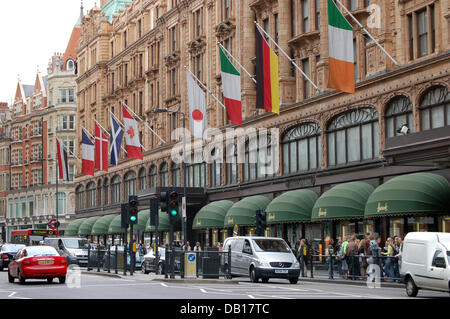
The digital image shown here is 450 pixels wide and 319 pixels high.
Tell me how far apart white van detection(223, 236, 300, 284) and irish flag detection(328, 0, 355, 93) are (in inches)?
281

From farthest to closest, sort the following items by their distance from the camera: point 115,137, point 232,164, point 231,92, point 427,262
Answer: point 115,137, point 232,164, point 231,92, point 427,262

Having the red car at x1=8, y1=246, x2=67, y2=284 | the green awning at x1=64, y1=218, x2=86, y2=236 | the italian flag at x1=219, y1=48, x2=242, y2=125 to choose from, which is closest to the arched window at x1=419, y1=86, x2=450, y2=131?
the italian flag at x1=219, y1=48, x2=242, y2=125

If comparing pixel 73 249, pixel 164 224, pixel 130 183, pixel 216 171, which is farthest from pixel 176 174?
pixel 73 249

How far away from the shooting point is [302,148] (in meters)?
47.3

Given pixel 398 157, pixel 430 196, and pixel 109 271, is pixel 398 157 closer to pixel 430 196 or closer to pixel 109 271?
pixel 430 196

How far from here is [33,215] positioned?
11462 cm

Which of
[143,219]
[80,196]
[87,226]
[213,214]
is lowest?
[87,226]

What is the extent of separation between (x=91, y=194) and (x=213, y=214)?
35588mm

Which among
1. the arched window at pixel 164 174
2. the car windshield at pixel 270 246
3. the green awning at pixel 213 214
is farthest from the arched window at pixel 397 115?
the arched window at pixel 164 174

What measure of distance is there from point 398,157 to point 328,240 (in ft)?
24.2

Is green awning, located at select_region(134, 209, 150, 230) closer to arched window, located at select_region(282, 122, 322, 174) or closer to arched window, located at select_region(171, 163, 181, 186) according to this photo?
arched window, located at select_region(171, 163, 181, 186)

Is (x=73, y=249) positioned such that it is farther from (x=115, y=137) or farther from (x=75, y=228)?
(x=75, y=228)
